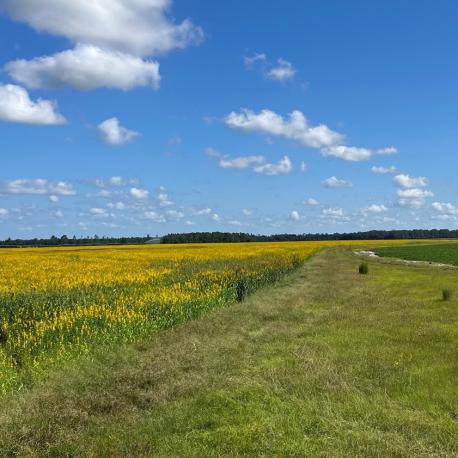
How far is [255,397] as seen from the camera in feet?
26.1

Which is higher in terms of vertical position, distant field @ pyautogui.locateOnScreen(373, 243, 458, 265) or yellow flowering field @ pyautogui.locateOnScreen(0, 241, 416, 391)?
distant field @ pyautogui.locateOnScreen(373, 243, 458, 265)

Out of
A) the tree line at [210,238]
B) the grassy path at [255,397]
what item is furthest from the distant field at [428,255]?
the tree line at [210,238]

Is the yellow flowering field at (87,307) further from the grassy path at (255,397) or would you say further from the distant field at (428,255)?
the distant field at (428,255)

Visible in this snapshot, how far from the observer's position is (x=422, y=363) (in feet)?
33.1

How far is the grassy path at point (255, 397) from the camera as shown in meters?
6.36

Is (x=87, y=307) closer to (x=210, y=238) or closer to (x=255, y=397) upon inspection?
(x=255, y=397)

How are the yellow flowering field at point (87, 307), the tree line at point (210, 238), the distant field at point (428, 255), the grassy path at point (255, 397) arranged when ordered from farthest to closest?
1. the tree line at point (210, 238)
2. the distant field at point (428, 255)
3. the yellow flowering field at point (87, 307)
4. the grassy path at point (255, 397)

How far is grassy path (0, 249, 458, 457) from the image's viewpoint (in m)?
6.36

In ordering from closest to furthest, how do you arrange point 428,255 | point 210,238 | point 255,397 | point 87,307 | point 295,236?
point 255,397, point 87,307, point 428,255, point 210,238, point 295,236

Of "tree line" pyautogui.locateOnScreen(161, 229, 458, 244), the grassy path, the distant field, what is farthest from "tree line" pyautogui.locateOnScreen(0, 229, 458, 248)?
the grassy path

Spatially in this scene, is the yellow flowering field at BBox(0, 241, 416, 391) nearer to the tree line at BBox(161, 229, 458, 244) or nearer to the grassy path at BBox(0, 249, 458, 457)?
the grassy path at BBox(0, 249, 458, 457)

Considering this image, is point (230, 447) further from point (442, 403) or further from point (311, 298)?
point (311, 298)

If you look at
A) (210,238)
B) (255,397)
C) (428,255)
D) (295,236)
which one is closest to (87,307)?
(255,397)

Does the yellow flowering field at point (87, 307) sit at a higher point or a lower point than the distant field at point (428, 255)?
lower
